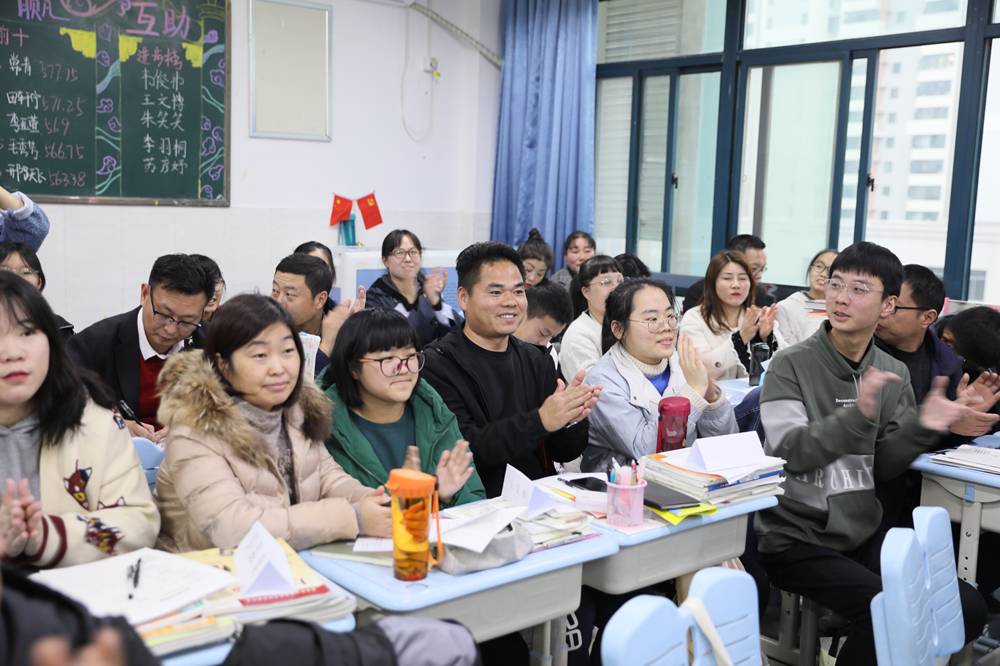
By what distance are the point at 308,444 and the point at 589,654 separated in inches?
37.2

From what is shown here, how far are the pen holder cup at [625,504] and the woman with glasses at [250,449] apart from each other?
0.55 metres

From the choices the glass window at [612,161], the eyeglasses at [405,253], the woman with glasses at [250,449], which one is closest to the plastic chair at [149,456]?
the woman with glasses at [250,449]

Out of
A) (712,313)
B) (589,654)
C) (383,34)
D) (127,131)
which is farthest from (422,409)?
(383,34)

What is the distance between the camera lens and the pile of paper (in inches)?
87.4

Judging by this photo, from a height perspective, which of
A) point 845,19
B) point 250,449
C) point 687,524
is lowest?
point 687,524

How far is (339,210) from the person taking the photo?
614 centimetres

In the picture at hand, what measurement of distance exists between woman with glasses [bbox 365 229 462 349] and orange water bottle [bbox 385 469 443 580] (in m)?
2.92

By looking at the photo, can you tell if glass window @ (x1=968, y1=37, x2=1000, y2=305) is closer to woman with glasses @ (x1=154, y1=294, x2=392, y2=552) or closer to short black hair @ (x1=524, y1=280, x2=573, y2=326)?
short black hair @ (x1=524, y1=280, x2=573, y2=326)

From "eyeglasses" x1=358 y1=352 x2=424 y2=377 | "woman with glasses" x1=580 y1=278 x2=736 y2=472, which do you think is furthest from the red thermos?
"eyeglasses" x1=358 y1=352 x2=424 y2=377

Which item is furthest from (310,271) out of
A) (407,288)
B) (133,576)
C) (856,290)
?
(133,576)

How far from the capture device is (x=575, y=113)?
6.52 metres

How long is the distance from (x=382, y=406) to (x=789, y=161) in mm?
4537

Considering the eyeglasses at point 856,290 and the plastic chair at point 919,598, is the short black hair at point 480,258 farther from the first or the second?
the plastic chair at point 919,598

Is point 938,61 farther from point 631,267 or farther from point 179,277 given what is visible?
point 179,277
